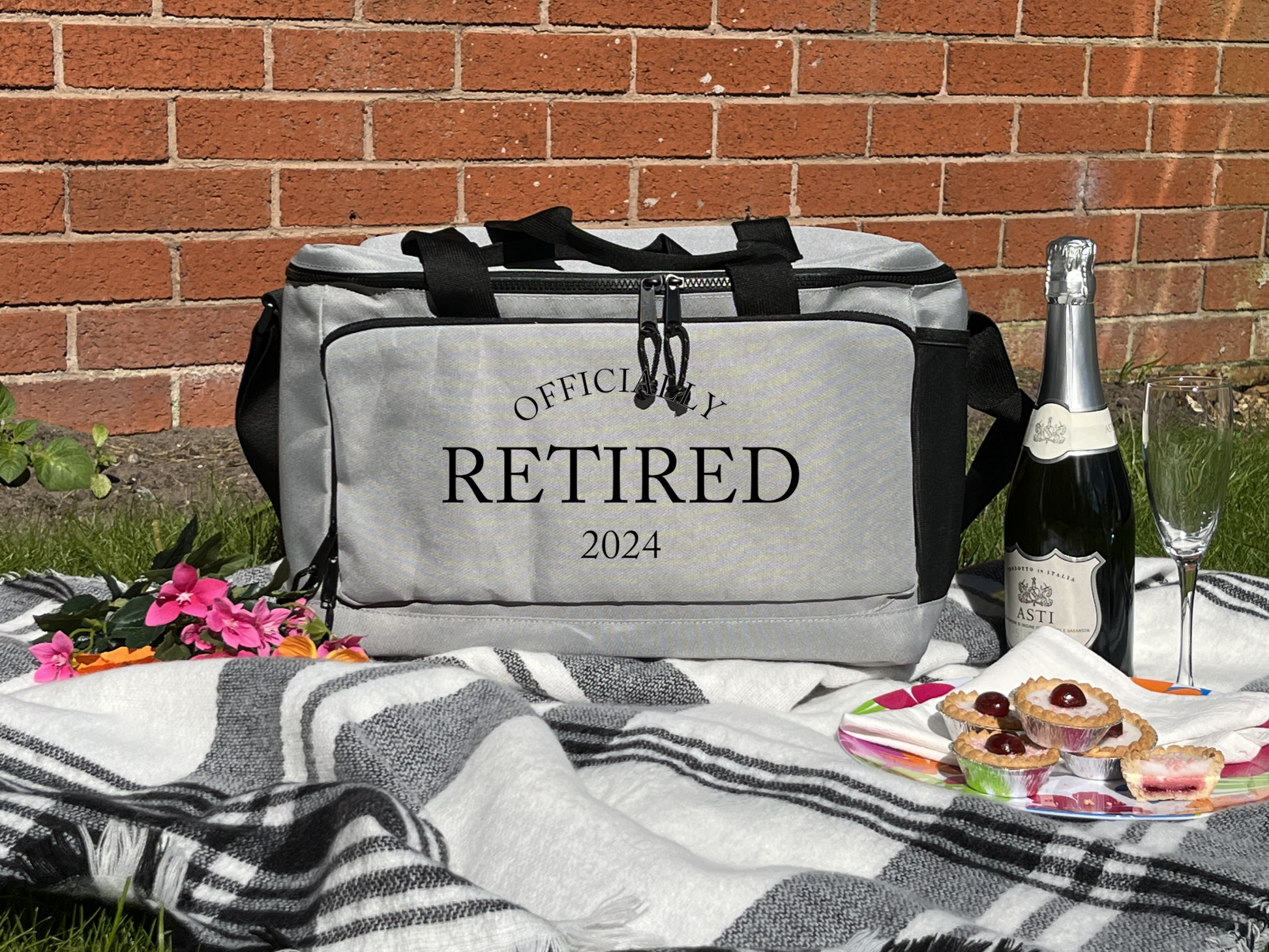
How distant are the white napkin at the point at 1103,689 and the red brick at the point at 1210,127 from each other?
196 centimetres

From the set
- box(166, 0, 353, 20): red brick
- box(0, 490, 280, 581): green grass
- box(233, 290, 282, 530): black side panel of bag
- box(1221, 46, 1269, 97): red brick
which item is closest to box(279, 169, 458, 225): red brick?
box(166, 0, 353, 20): red brick

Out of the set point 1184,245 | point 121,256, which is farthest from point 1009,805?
point 1184,245

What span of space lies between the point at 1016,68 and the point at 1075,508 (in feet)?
5.29

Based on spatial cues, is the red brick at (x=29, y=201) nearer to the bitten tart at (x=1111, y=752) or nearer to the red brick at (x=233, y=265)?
the red brick at (x=233, y=265)

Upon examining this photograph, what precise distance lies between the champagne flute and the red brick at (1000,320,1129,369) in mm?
1499

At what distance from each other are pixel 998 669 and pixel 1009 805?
10.3 inches

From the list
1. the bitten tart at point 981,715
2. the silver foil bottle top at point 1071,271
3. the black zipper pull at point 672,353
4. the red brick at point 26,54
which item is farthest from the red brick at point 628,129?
the bitten tart at point 981,715

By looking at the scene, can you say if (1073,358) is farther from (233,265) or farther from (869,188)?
(233,265)

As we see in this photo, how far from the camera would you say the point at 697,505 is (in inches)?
62.3

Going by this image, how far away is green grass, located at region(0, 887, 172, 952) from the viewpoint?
1.09 meters

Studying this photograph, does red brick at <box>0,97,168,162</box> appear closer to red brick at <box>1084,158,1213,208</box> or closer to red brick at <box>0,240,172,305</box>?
red brick at <box>0,240,172,305</box>

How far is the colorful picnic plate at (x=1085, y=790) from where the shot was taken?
4.09 ft

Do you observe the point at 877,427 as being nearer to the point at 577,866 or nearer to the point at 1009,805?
the point at 1009,805

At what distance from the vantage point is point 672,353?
5.09ft
